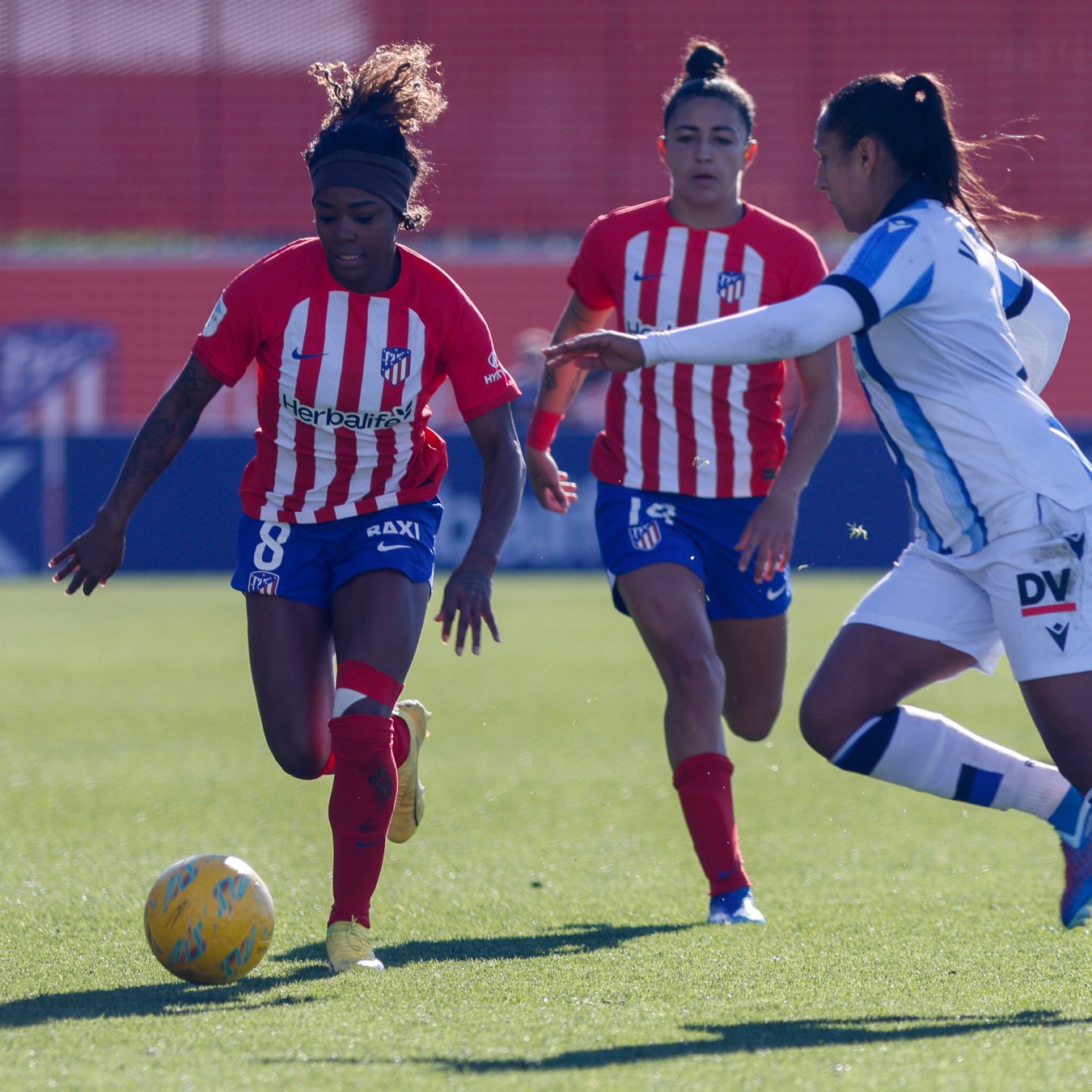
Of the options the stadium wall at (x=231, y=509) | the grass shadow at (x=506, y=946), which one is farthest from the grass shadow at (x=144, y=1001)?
the stadium wall at (x=231, y=509)

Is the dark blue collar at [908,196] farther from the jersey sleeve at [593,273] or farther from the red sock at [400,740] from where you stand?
the red sock at [400,740]

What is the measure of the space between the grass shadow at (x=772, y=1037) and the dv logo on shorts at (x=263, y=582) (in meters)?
1.73

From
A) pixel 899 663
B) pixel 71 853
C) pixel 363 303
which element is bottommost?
pixel 71 853

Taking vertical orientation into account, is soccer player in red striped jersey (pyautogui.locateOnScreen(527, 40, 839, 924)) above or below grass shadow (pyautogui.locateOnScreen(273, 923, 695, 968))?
above

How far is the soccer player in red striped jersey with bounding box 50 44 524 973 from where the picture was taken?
14.2 feet

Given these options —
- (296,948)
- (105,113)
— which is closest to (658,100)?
(105,113)

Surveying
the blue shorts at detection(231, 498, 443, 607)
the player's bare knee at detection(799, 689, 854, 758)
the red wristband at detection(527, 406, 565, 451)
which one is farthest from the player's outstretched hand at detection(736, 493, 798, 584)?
the red wristband at detection(527, 406, 565, 451)

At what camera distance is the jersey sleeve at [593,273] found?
527 centimetres

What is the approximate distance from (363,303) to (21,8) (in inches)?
725

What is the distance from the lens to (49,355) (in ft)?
66.8

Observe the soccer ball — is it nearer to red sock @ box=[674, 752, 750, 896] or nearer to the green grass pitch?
the green grass pitch

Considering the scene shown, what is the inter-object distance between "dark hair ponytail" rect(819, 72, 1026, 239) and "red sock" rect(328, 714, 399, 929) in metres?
1.77

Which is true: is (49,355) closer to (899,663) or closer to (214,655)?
(214,655)

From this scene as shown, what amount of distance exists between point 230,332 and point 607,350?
123cm
